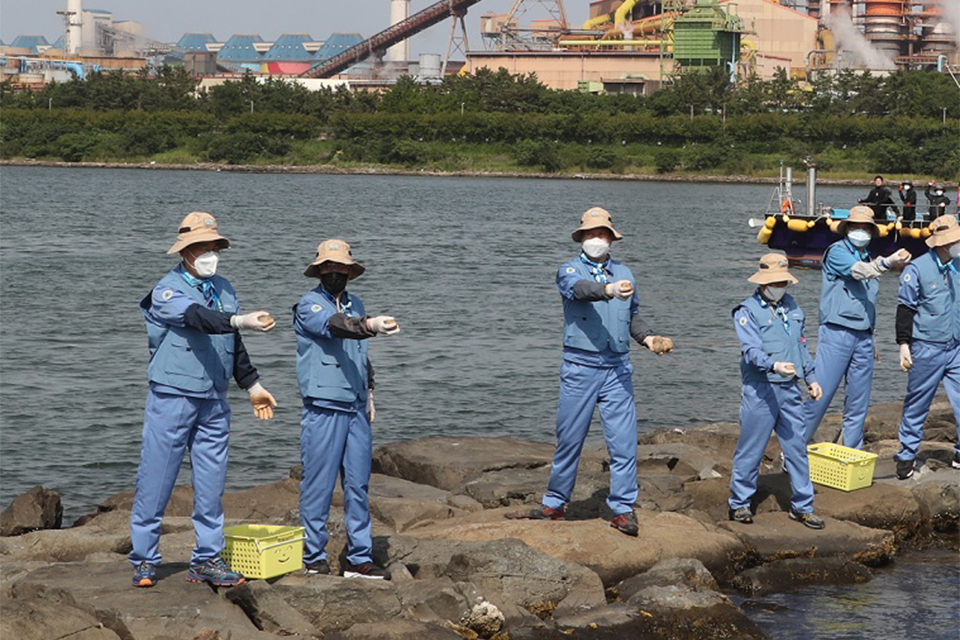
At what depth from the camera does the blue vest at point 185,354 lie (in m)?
9.40

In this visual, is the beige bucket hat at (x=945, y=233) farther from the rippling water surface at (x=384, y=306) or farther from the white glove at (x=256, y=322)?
the rippling water surface at (x=384, y=306)

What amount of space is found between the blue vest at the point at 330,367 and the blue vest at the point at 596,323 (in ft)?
6.07

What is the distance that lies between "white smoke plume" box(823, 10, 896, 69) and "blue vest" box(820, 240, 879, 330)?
127 meters

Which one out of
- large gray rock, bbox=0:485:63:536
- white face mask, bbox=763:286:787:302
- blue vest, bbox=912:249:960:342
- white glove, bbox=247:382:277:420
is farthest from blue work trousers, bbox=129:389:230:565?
blue vest, bbox=912:249:960:342

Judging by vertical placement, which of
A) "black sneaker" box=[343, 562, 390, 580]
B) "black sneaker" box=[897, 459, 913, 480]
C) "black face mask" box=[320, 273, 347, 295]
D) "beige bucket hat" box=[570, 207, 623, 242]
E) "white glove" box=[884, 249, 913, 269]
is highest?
"beige bucket hat" box=[570, 207, 623, 242]

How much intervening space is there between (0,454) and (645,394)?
9.64 meters

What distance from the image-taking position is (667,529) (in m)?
11.5

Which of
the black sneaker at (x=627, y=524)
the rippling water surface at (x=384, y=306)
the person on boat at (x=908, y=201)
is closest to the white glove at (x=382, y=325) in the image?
the black sneaker at (x=627, y=524)

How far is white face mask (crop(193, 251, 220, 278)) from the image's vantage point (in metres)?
9.48

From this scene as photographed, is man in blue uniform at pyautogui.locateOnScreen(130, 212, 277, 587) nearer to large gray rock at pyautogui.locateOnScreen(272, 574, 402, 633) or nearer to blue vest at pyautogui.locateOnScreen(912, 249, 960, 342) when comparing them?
large gray rock at pyautogui.locateOnScreen(272, 574, 402, 633)

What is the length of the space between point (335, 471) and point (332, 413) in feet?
1.33

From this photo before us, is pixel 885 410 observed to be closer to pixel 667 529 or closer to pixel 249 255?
pixel 667 529

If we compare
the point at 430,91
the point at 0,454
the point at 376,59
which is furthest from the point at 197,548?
the point at 376,59

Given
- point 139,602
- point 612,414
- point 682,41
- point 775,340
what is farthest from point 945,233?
point 682,41
